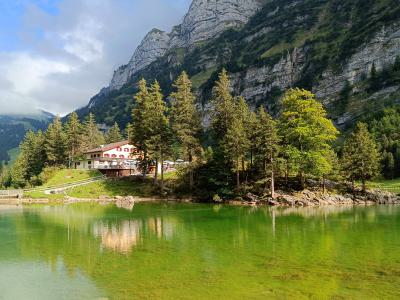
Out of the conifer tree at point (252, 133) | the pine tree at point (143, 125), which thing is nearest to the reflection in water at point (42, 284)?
the conifer tree at point (252, 133)

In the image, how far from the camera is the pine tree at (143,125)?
76.7 metres

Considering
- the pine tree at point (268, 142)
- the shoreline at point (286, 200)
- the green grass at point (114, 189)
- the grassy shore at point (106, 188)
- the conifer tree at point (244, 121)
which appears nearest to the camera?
the shoreline at point (286, 200)

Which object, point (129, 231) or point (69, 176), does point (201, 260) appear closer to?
point (129, 231)

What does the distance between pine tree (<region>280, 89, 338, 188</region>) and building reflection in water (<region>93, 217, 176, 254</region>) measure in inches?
1140

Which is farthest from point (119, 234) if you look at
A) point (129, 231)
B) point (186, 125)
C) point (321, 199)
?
point (186, 125)

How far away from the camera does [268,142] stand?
64.2 m

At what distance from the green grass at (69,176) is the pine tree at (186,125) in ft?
77.0

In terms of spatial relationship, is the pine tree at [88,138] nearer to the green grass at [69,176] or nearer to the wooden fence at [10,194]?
the green grass at [69,176]

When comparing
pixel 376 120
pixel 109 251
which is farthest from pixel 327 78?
pixel 109 251

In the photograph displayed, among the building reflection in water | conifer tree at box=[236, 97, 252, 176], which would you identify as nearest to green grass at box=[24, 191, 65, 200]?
conifer tree at box=[236, 97, 252, 176]

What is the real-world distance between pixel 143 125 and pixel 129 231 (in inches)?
1788

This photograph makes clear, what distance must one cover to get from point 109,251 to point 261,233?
1263 cm

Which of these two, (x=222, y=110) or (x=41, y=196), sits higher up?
(x=222, y=110)

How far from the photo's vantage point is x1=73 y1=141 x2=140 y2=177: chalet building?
94.2 m
